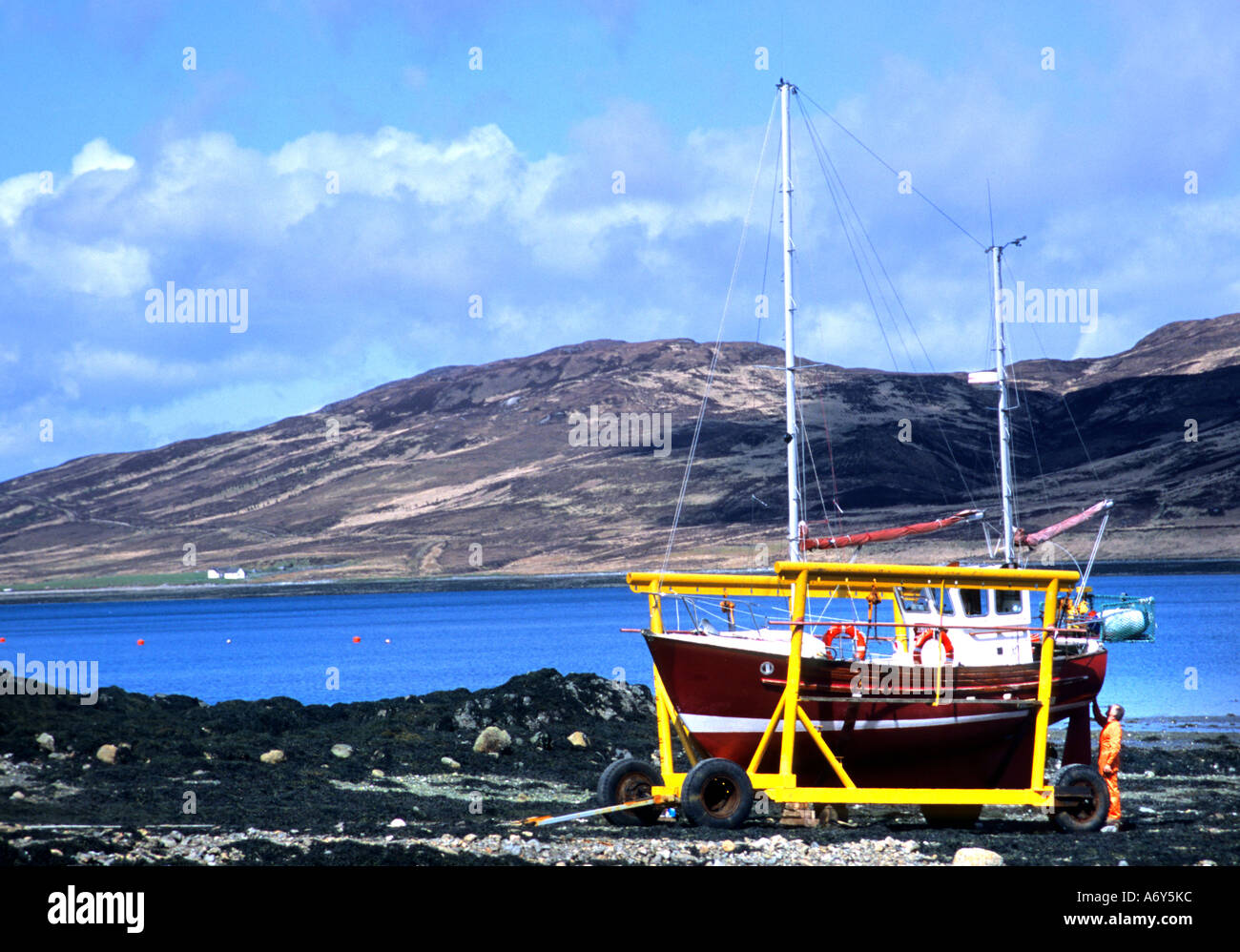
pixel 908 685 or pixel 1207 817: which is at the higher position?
pixel 908 685

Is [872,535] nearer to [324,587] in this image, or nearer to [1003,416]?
[1003,416]

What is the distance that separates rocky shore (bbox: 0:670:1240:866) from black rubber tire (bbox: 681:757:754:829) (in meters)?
0.23

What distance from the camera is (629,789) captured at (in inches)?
660

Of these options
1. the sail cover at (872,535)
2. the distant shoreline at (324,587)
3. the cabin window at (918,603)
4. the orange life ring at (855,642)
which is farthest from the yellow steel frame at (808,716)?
the distant shoreline at (324,587)

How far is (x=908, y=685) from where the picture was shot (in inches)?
642

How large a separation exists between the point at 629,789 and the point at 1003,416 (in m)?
21.7

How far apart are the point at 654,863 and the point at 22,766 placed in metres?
11.0

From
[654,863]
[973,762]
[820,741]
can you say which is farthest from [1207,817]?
[654,863]

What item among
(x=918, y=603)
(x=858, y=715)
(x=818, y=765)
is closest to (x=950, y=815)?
(x=818, y=765)

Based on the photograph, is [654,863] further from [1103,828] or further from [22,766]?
[22,766]

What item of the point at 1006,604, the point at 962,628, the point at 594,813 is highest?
the point at 1006,604

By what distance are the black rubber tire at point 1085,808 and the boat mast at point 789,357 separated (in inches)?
313

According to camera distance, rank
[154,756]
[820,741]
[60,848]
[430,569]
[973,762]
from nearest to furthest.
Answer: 1. [60,848]
2. [820,741]
3. [973,762]
4. [154,756]
5. [430,569]

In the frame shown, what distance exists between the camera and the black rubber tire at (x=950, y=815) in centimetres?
1705
